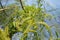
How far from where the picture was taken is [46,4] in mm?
1023

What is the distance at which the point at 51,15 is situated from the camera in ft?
3.21

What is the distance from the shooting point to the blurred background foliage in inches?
34.9

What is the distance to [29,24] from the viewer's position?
88 centimetres

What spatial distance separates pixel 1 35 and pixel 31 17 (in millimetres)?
198

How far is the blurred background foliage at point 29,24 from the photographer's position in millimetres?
886

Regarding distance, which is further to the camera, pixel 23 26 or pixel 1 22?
pixel 1 22

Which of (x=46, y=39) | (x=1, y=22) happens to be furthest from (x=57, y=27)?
(x=1, y=22)

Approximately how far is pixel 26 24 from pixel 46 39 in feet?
0.46

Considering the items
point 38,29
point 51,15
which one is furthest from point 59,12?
point 38,29

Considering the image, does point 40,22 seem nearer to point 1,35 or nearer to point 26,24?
point 26,24

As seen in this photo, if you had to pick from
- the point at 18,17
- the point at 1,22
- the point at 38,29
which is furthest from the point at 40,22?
the point at 1,22

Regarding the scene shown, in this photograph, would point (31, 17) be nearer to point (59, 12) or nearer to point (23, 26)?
point (23, 26)

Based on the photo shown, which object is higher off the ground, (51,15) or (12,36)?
(51,15)

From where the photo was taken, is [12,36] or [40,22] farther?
[12,36]
